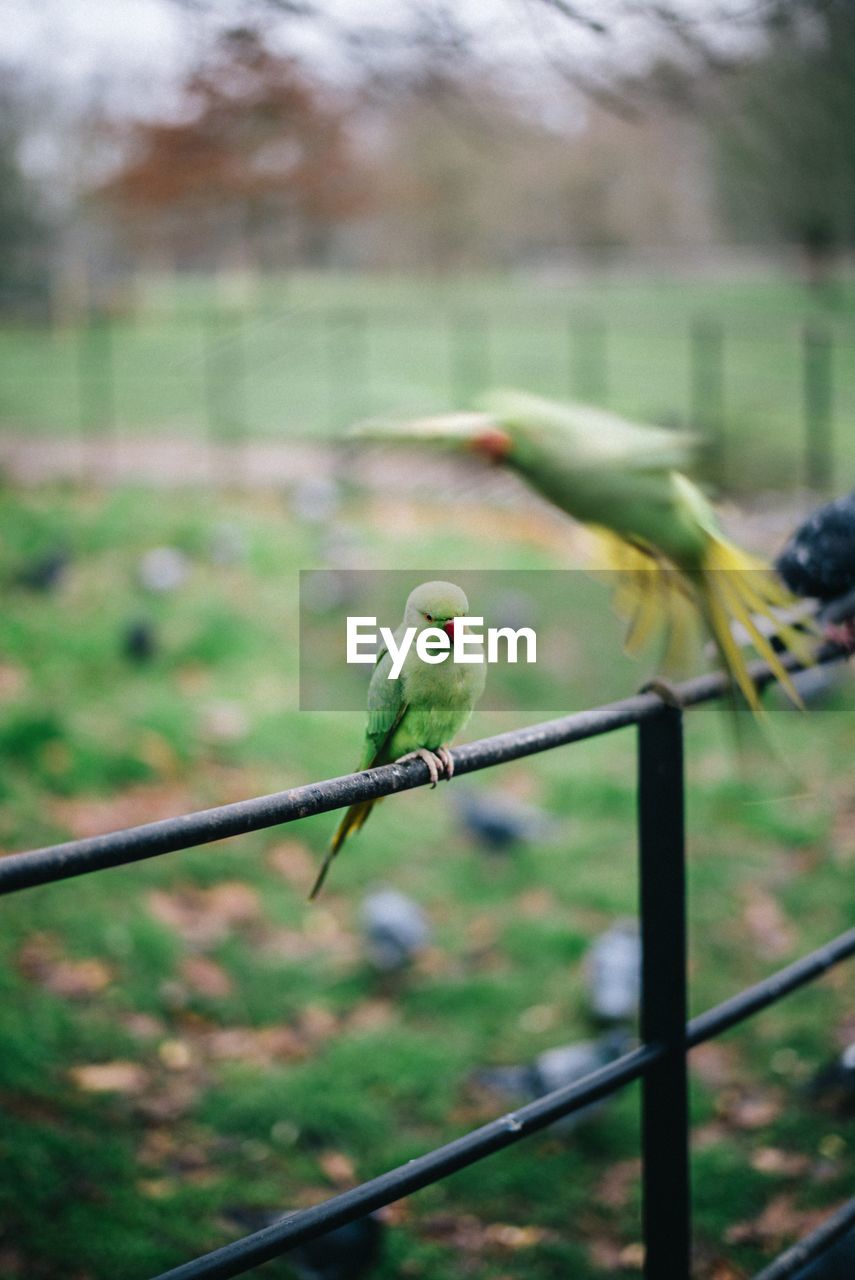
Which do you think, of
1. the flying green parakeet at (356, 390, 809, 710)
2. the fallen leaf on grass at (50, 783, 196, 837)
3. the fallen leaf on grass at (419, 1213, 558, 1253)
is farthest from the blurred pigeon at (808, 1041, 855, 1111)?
the fallen leaf on grass at (50, 783, 196, 837)

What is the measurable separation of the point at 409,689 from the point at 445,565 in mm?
6056

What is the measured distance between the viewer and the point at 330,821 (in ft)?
15.6

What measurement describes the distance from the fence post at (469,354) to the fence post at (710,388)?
8.98 ft

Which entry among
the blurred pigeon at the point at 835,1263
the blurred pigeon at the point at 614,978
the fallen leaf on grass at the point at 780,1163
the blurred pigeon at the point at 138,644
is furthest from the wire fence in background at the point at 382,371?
the blurred pigeon at the point at 835,1263

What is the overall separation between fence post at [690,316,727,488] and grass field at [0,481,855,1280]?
540mm

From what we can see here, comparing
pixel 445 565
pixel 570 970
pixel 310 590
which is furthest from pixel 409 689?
pixel 445 565

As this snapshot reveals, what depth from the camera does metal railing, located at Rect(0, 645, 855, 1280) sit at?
1.17 metres

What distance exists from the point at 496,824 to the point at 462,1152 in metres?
3.33

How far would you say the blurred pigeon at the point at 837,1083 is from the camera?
2.94 meters

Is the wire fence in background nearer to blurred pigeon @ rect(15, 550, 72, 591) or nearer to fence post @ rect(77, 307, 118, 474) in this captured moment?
fence post @ rect(77, 307, 118, 474)

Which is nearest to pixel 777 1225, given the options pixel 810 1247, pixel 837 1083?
pixel 837 1083

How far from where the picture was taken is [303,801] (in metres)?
1.15

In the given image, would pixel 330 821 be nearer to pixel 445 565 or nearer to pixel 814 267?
pixel 445 565

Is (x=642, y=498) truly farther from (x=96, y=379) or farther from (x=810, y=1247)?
A: (x=96, y=379)
